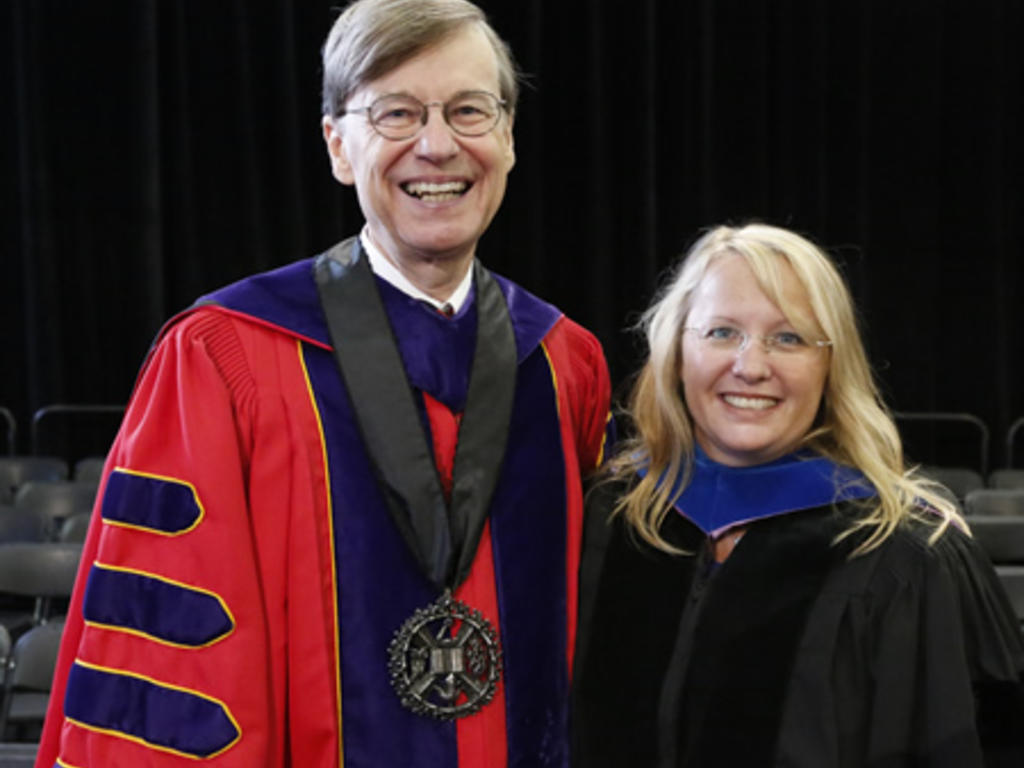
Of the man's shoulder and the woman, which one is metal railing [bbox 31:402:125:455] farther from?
the woman

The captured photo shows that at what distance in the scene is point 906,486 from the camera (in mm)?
2182

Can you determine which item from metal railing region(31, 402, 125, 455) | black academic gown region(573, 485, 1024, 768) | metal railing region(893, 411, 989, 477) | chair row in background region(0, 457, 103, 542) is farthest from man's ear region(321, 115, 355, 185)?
metal railing region(893, 411, 989, 477)

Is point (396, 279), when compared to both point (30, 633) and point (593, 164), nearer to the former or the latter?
point (30, 633)

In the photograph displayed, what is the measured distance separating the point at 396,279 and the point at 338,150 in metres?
0.24

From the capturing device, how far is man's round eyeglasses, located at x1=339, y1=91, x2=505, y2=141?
6.74 feet

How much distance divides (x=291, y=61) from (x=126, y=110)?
1.22 m

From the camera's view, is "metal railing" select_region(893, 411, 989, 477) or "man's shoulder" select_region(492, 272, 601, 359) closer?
"man's shoulder" select_region(492, 272, 601, 359)

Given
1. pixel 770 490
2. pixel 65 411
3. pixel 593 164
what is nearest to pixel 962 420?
pixel 593 164

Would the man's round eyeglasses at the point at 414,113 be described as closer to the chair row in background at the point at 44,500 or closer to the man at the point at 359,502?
the man at the point at 359,502

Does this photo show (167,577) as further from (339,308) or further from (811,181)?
(811,181)

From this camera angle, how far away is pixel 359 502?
2.04 metres

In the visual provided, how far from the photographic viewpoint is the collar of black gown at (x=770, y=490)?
85.7 inches

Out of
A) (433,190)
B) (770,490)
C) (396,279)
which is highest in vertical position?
(433,190)

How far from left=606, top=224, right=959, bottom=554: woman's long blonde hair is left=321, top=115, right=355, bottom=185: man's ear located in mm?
629
